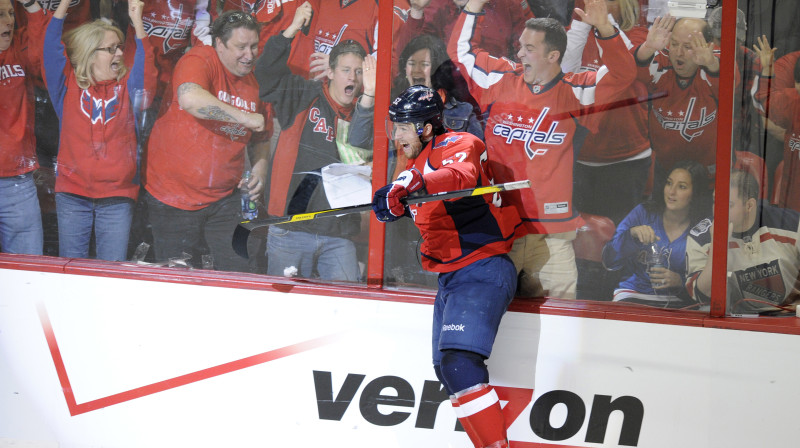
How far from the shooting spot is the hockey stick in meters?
2.28

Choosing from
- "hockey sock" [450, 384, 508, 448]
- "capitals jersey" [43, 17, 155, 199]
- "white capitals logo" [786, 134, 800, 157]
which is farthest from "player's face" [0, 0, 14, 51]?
"white capitals logo" [786, 134, 800, 157]

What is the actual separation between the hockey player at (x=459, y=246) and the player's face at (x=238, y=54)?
0.69m

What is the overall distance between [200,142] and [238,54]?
15.7 inches

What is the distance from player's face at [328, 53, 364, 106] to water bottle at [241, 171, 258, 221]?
514 mm

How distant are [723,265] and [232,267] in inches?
76.6

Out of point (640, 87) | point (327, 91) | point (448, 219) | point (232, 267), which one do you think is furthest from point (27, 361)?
point (640, 87)

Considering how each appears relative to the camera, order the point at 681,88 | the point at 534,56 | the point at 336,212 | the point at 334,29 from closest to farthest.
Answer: the point at 336,212
the point at 681,88
the point at 534,56
the point at 334,29

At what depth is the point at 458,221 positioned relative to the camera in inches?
102

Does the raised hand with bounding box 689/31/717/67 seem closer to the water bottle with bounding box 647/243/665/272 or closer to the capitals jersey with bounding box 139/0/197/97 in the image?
the water bottle with bounding box 647/243/665/272

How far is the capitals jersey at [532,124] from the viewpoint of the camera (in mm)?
2760

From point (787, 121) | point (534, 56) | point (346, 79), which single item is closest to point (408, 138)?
point (346, 79)

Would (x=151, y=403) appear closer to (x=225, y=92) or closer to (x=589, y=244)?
(x=225, y=92)

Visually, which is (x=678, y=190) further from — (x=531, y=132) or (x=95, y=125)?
(x=95, y=125)

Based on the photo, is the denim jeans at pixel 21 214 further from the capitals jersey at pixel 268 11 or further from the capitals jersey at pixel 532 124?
the capitals jersey at pixel 532 124
